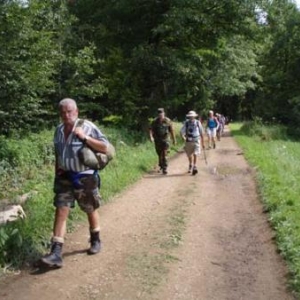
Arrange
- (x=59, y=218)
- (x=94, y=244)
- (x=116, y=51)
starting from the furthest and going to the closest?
(x=116, y=51)
(x=94, y=244)
(x=59, y=218)

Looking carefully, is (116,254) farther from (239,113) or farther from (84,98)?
(239,113)

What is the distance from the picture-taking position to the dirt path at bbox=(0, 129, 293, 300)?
5.37 m

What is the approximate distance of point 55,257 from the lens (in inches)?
232

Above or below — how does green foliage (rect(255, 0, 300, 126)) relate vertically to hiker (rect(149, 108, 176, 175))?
above

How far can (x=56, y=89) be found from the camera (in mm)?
18578

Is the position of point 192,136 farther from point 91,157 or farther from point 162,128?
point 91,157

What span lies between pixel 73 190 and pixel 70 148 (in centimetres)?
56

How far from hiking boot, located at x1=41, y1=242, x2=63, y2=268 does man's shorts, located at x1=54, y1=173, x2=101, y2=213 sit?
1.65 feet

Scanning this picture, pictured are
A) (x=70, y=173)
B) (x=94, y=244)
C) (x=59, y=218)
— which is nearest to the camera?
(x=59, y=218)

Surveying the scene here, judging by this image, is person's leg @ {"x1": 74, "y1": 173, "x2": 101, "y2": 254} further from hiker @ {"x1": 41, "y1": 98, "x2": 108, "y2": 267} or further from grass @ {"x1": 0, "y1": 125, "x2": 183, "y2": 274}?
grass @ {"x1": 0, "y1": 125, "x2": 183, "y2": 274}

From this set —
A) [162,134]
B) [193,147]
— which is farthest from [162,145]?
[193,147]

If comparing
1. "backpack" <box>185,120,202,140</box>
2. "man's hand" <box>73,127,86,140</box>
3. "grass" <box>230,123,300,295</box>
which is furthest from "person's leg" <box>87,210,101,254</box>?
"backpack" <box>185,120,202,140</box>

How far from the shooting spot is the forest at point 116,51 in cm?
1529

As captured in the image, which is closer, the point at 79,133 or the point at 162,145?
the point at 79,133
